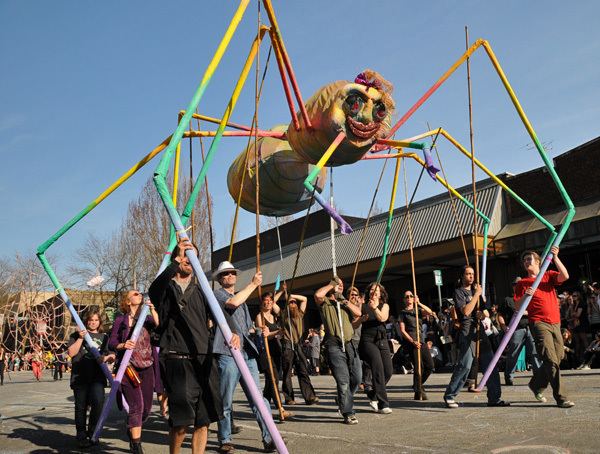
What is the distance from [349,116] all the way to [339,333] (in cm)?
268

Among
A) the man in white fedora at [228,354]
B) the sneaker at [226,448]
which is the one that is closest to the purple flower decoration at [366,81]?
the man in white fedora at [228,354]

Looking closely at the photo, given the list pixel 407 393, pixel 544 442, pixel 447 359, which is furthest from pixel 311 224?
pixel 544 442

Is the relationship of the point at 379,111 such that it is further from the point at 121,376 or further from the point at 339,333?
the point at 121,376

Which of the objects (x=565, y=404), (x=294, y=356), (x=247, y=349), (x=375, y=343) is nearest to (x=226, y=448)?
(x=247, y=349)

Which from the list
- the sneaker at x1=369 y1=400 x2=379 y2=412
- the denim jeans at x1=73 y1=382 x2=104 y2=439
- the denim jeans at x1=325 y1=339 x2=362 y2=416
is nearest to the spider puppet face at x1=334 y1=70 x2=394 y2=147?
the denim jeans at x1=325 y1=339 x2=362 y2=416

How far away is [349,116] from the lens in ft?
25.9

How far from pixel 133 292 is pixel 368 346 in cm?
288

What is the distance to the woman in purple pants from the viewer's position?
6199mm

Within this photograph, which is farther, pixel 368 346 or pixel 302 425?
pixel 368 346

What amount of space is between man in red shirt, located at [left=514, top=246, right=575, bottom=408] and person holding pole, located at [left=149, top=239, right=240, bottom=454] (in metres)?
3.96

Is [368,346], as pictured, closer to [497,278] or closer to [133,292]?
[133,292]

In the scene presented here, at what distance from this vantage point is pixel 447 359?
18328mm

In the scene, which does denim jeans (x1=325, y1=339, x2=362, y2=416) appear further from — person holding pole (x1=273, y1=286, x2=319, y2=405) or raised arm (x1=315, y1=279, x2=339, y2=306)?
person holding pole (x1=273, y1=286, x2=319, y2=405)

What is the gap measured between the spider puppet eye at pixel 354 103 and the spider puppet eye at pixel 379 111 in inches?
9.5
